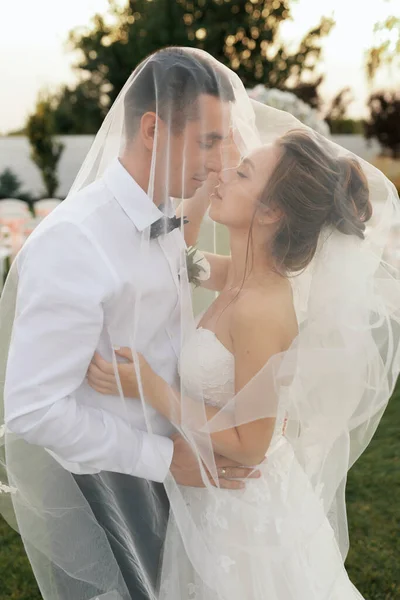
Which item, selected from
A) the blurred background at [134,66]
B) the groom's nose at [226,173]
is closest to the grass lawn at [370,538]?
the groom's nose at [226,173]

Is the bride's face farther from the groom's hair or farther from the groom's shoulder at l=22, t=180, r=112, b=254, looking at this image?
the groom's shoulder at l=22, t=180, r=112, b=254

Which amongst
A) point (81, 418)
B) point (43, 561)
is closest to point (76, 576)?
point (43, 561)

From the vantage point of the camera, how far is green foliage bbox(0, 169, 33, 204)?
2344 cm

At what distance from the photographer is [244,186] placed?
84.5 inches

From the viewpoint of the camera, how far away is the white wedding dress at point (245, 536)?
2180 mm

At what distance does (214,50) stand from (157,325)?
2541 cm

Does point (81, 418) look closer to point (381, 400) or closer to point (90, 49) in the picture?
point (381, 400)

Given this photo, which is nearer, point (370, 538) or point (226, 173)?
point (226, 173)

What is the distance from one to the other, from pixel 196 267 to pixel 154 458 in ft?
1.98

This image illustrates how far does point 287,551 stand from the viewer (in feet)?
7.29

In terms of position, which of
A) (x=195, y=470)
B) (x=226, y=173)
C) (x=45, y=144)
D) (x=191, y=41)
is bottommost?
(x=45, y=144)

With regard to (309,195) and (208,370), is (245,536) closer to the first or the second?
(208,370)

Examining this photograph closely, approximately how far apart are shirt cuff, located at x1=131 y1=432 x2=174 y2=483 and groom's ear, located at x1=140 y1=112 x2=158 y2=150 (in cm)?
85

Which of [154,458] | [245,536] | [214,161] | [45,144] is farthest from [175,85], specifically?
[45,144]
